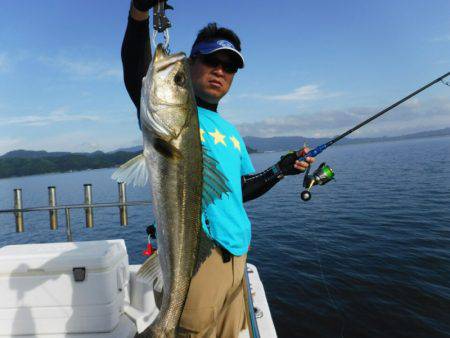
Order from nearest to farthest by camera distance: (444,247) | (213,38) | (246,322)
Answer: (213,38) < (246,322) < (444,247)

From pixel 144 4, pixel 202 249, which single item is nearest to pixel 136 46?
pixel 144 4

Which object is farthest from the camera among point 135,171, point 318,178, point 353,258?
point 353,258

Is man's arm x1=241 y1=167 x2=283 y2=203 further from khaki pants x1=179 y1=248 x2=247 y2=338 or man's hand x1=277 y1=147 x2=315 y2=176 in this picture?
khaki pants x1=179 y1=248 x2=247 y2=338

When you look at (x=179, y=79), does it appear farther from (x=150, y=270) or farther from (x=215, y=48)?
(x=150, y=270)

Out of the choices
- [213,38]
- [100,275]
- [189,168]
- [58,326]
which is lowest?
[58,326]

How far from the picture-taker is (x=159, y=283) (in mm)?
2445

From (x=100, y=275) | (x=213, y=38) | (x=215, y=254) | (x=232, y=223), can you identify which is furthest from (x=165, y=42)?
(x=100, y=275)

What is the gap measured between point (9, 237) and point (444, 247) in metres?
33.8

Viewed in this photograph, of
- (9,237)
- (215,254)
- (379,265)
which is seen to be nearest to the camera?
(215,254)

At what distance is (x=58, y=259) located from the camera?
4.66m

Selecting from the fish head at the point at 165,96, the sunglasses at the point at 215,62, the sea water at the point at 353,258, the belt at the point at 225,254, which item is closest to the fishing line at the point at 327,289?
the sea water at the point at 353,258

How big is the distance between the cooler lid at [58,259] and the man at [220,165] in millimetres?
2200

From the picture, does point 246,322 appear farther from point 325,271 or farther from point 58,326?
point 325,271

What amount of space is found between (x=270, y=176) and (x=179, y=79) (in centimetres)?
235
